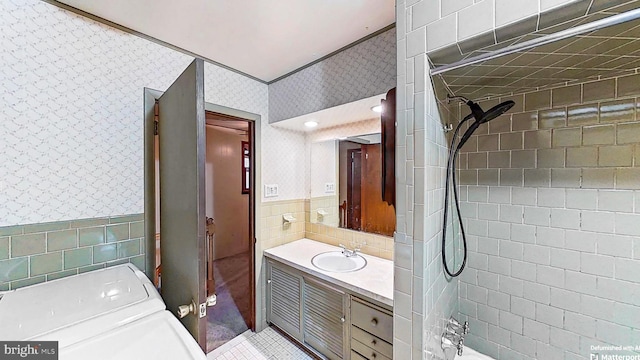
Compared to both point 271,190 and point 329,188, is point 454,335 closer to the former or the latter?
point 329,188

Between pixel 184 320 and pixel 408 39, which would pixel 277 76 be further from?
pixel 184 320

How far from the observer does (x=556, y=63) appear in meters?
0.97

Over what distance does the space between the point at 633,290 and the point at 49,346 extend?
2340 mm

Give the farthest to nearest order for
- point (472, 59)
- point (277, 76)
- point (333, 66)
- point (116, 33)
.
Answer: point (277, 76), point (333, 66), point (116, 33), point (472, 59)

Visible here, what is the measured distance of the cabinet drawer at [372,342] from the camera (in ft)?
4.54

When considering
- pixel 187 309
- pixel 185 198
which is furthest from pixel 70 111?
pixel 187 309

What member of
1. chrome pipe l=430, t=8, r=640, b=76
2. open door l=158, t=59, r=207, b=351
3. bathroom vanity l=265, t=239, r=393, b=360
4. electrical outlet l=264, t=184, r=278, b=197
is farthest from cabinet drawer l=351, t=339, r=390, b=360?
chrome pipe l=430, t=8, r=640, b=76

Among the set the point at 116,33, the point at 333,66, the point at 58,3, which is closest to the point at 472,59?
the point at 333,66

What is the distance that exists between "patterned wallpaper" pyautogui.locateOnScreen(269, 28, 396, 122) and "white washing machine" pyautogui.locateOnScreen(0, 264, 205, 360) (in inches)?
62.0

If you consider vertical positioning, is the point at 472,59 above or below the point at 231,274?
above

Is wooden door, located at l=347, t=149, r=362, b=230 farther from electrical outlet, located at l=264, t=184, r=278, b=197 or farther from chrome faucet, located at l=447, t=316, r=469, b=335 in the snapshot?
chrome faucet, located at l=447, t=316, r=469, b=335

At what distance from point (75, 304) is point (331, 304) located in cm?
139

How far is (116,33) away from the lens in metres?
Result: 1.39

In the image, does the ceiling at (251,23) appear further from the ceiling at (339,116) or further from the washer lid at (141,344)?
the washer lid at (141,344)
